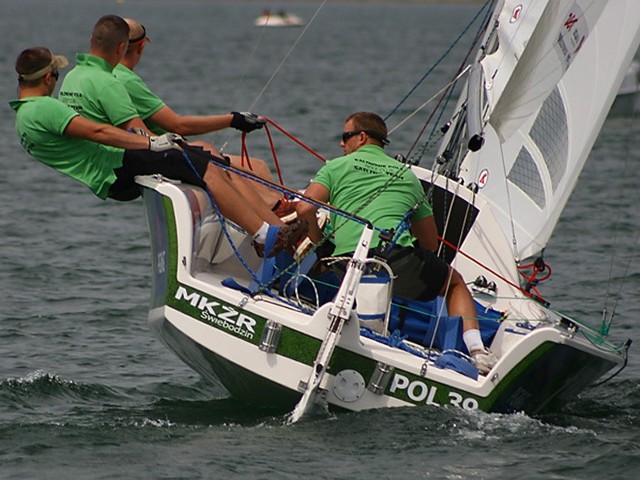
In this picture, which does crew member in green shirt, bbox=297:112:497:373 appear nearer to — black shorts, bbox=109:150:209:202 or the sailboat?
the sailboat

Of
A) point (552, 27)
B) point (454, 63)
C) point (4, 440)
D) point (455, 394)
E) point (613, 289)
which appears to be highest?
point (454, 63)

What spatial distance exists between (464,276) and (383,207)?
4.20 ft

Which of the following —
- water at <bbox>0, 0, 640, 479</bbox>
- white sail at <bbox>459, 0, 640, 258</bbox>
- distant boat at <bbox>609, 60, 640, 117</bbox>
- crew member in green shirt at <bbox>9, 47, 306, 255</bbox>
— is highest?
distant boat at <bbox>609, 60, 640, 117</bbox>

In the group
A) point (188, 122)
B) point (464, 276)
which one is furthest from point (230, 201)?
point (464, 276)

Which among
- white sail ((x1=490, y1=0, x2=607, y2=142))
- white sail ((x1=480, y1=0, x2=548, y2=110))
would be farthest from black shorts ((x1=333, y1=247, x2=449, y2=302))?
white sail ((x1=480, y1=0, x2=548, y2=110))

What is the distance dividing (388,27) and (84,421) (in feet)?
230

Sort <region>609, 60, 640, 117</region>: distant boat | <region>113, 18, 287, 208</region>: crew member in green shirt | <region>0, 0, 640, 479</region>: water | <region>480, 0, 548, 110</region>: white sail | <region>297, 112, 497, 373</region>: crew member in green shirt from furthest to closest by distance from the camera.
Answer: <region>609, 60, 640, 117</region>: distant boat < <region>480, 0, 548, 110</region>: white sail < <region>113, 18, 287, 208</region>: crew member in green shirt < <region>297, 112, 497, 373</region>: crew member in green shirt < <region>0, 0, 640, 479</region>: water

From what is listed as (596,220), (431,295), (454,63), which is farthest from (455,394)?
(454,63)

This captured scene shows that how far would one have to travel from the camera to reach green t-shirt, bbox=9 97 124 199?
23.4ft

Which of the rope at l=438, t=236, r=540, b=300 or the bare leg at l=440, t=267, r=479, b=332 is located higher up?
the rope at l=438, t=236, r=540, b=300

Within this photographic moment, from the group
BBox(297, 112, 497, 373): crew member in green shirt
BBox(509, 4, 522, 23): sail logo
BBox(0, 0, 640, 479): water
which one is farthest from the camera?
BBox(509, 4, 522, 23): sail logo

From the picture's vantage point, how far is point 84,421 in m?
7.13

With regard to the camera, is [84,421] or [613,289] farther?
[613,289]

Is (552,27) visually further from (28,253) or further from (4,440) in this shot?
(28,253)
